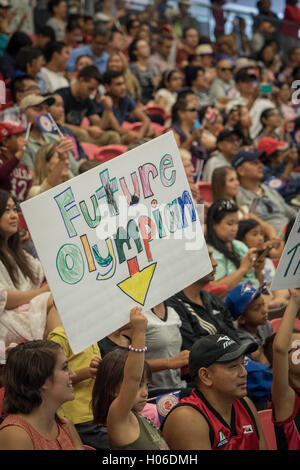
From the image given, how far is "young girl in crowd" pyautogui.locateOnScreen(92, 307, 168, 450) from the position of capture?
2797 millimetres

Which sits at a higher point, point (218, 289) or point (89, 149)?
point (89, 149)

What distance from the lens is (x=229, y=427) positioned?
314cm

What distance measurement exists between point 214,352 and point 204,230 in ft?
7.21

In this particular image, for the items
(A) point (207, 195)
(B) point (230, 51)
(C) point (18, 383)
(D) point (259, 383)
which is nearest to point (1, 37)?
(A) point (207, 195)

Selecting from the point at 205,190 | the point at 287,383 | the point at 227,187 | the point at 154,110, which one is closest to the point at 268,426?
the point at 287,383

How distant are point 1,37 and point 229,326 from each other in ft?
17.0

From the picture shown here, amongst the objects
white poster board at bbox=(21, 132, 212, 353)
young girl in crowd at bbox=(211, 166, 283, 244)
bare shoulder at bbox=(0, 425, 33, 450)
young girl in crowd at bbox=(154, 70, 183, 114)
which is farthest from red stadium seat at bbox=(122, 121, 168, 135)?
bare shoulder at bbox=(0, 425, 33, 450)

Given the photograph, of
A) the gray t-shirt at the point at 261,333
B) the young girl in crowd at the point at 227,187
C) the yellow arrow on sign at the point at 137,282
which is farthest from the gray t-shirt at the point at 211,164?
the yellow arrow on sign at the point at 137,282

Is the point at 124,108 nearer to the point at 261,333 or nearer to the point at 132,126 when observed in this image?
the point at 132,126

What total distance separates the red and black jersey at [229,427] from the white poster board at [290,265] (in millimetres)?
547

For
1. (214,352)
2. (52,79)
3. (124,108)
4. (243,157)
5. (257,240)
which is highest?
(214,352)

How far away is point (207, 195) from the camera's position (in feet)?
22.5

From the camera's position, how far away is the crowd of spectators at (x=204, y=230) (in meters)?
2.95

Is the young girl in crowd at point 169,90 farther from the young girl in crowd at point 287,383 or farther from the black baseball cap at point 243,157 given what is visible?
the young girl in crowd at point 287,383
